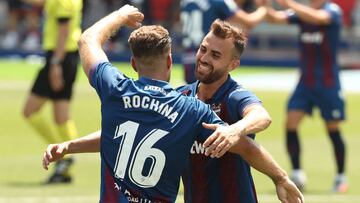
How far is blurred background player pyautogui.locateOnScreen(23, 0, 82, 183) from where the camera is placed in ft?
47.4

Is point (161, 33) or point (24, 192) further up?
point (161, 33)

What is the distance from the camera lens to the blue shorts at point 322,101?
1445 cm

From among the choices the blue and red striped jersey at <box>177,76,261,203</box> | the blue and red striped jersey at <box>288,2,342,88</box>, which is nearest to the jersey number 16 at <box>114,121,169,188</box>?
the blue and red striped jersey at <box>177,76,261,203</box>

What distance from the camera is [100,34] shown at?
723 cm

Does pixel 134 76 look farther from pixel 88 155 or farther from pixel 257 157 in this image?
pixel 257 157

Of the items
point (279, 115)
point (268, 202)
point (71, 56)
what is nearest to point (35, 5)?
point (279, 115)

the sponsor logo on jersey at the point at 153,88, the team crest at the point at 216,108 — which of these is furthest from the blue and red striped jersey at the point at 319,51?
the sponsor logo on jersey at the point at 153,88

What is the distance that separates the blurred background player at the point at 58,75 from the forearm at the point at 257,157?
7.58 meters

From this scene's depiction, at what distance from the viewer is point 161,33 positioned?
22.5ft

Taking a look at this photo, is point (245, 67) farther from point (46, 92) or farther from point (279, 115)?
point (46, 92)

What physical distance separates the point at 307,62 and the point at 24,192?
3769mm

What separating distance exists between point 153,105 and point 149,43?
37 centimetres

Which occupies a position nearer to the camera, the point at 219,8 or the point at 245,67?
the point at 219,8

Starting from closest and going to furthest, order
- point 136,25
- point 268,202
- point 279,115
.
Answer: point 136,25 < point 268,202 < point 279,115
